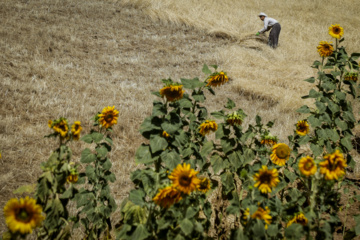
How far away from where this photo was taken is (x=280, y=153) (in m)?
1.83

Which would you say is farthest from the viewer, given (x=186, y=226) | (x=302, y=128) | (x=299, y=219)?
(x=302, y=128)

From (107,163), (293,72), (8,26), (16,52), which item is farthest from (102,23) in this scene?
(107,163)

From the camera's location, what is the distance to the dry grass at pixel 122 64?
3514 mm

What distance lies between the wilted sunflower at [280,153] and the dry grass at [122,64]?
1.48 m

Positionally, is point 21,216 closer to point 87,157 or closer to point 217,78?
point 87,157

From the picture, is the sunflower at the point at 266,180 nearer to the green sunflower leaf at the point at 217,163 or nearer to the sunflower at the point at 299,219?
the sunflower at the point at 299,219

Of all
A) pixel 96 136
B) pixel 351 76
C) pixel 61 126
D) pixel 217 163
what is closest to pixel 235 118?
pixel 217 163

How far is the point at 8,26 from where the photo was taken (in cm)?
652

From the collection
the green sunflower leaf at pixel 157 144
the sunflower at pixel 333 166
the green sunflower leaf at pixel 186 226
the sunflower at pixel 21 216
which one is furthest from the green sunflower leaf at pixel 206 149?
the sunflower at pixel 21 216

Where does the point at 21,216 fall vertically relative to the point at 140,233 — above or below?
above

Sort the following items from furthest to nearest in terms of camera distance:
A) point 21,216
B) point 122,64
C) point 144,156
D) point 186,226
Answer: point 122,64
point 144,156
point 186,226
point 21,216

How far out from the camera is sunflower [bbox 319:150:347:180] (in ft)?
4.36

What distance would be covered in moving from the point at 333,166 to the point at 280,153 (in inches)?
19.4

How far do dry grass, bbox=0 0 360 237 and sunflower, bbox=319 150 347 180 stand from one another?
6.21 feet
